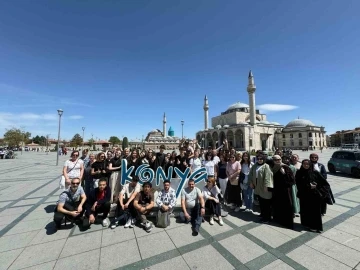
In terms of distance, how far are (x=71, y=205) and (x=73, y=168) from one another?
1335 mm

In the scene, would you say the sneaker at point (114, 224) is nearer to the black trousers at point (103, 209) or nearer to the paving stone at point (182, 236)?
the black trousers at point (103, 209)

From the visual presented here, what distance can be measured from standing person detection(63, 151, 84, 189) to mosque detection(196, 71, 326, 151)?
181ft

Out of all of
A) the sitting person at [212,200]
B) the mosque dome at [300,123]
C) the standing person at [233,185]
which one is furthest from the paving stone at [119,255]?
the mosque dome at [300,123]

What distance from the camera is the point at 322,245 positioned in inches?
150

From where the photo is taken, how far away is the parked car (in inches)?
434

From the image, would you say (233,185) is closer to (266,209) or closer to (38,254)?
(266,209)

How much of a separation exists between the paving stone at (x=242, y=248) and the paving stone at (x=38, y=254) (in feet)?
11.2

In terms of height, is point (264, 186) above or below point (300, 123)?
below

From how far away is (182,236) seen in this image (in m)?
4.25

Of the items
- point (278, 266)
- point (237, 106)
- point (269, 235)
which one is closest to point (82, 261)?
point (278, 266)

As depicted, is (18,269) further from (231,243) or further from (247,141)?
(247,141)

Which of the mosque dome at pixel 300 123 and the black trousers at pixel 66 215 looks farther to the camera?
the mosque dome at pixel 300 123

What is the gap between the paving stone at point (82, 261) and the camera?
3.20m

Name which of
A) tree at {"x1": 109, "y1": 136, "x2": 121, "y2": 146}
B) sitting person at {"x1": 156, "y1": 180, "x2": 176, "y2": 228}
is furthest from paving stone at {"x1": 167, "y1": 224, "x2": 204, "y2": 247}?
tree at {"x1": 109, "y1": 136, "x2": 121, "y2": 146}
